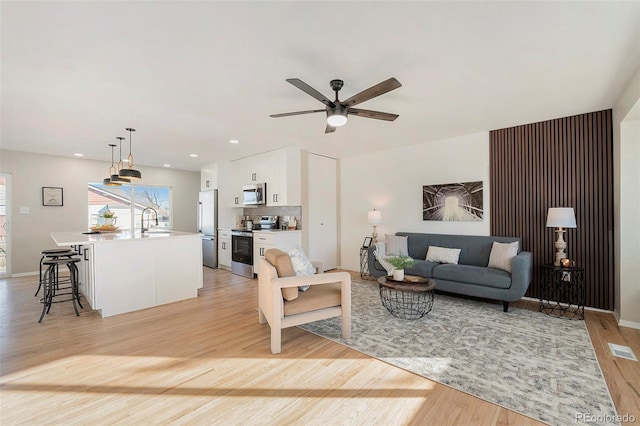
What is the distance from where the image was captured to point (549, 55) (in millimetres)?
2283

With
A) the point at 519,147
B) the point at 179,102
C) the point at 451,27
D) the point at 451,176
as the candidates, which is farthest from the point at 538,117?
the point at 179,102

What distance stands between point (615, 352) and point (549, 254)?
1650 millimetres

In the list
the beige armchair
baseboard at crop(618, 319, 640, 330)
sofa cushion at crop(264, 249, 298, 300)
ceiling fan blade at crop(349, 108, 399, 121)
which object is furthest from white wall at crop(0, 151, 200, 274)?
baseboard at crop(618, 319, 640, 330)

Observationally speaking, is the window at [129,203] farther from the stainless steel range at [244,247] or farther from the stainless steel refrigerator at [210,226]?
the stainless steel range at [244,247]

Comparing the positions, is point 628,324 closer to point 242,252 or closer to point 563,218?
point 563,218

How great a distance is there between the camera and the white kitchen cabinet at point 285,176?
546 centimetres

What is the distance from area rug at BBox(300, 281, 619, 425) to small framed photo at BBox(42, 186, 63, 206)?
6385 millimetres

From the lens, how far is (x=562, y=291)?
12.4ft

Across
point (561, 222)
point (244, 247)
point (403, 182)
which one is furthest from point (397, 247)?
point (244, 247)

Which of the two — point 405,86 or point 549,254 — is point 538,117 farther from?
point 405,86

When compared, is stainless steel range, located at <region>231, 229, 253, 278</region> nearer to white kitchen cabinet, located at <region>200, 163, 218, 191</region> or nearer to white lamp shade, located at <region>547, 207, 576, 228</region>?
white kitchen cabinet, located at <region>200, 163, 218, 191</region>

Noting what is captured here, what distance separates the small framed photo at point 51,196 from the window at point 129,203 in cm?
52

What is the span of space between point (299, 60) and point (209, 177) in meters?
5.35

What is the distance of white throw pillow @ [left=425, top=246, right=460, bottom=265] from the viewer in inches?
167
